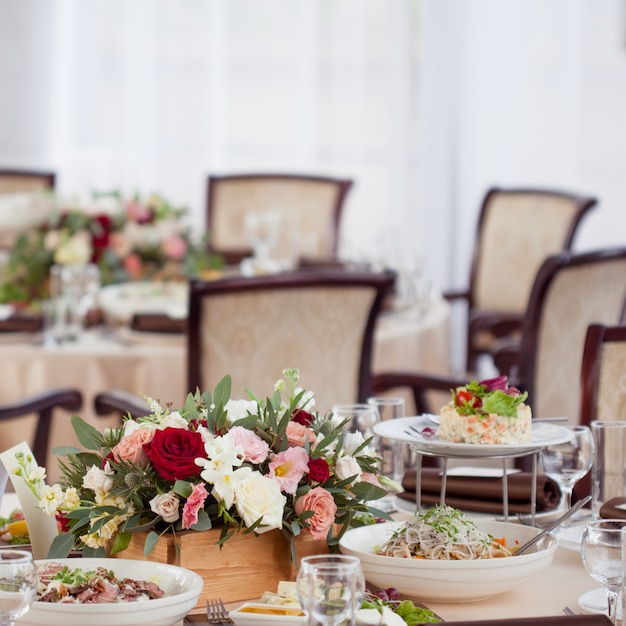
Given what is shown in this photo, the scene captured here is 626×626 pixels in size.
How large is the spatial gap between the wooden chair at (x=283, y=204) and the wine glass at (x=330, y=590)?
473 cm

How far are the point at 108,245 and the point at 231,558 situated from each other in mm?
2951

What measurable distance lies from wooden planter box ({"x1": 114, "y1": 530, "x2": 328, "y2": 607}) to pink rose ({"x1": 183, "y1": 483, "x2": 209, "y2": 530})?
4 centimetres

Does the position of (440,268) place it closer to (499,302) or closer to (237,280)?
(499,302)

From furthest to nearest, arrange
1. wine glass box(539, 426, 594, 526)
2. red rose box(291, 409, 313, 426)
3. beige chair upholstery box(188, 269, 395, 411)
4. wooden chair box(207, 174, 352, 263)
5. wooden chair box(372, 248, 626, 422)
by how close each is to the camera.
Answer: wooden chair box(207, 174, 352, 263)
wooden chair box(372, 248, 626, 422)
beige chair upholstery box(188, 269, 395, 411)
wine glass box(539, 426, 594, 526)
red rose box(291, 409, 313, 426)

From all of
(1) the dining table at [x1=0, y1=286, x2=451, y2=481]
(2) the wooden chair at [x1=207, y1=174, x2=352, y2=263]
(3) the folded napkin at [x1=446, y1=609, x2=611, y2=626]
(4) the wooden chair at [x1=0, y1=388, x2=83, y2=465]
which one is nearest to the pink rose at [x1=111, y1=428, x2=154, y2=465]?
(3) the folded napkin at [x1=446, y1=609, x2=611, y2=626]

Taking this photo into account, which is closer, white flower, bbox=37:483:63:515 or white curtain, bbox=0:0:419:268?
white flower, bbox=37:483:63:515

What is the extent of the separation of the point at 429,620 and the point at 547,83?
5.36 meters

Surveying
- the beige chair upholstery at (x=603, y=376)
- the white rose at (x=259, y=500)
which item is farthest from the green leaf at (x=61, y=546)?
the beige chair upholstery at (x=603, y=376)

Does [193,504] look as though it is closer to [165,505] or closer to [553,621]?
[165,505]

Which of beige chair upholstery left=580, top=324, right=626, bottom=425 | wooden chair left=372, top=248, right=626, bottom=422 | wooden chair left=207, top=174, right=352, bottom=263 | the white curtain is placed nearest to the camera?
beige chair upholstery left=580, top=324, right=626, bottom=425

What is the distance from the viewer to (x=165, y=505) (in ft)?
5.08

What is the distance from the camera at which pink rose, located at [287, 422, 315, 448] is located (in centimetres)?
166

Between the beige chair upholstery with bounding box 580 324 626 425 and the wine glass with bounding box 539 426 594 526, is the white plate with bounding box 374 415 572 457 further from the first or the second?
the beige chair upholstery with bounding box 580 324 626 425

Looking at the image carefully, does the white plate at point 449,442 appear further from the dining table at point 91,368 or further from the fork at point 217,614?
the dining table at point 91,368
